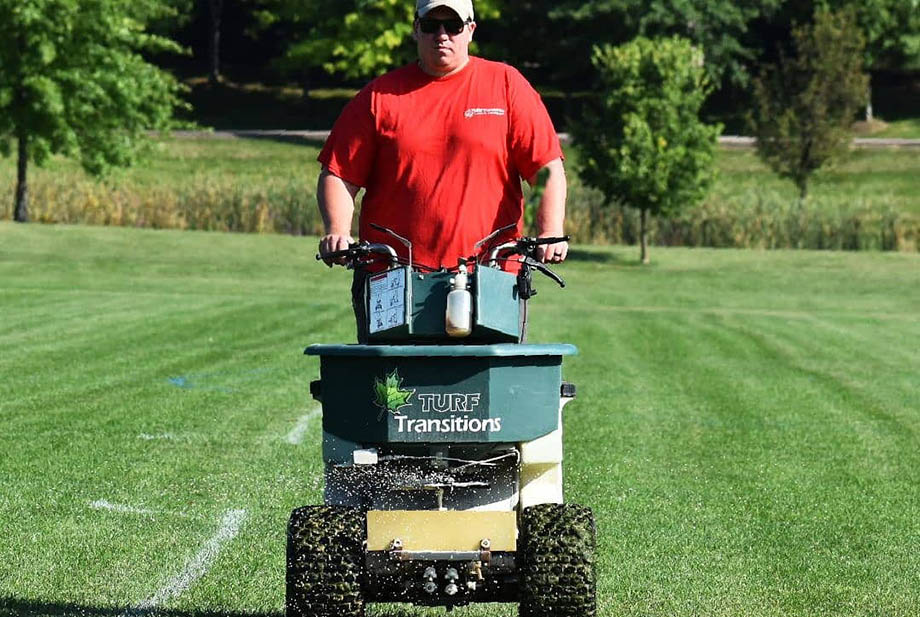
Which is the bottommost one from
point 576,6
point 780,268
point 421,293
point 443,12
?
point 780,268

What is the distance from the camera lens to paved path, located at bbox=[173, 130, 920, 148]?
6888cm

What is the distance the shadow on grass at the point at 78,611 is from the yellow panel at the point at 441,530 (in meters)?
1.40

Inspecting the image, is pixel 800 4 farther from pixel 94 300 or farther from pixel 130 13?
pixel 94 300

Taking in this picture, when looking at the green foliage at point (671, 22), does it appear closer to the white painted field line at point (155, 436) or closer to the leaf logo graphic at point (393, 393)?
the white painted field line at point (155, 436)

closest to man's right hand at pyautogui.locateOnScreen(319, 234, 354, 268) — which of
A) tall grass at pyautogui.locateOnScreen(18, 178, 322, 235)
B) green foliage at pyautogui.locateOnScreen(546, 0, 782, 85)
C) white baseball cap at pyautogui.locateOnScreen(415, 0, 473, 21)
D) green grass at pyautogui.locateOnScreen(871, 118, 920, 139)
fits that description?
white baseball cap at pyautogui.locateOnScreen(415, 0, 473, 21)

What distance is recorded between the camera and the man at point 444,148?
20.9 ft

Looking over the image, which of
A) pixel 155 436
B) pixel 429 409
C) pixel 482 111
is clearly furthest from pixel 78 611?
pixel 155 436

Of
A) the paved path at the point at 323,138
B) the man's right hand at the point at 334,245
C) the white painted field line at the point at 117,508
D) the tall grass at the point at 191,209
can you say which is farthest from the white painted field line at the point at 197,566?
the paved path at the point at 323,138

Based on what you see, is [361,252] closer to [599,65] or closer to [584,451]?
[584,451]

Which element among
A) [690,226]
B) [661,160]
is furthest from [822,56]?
[661,160]

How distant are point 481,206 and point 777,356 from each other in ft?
49.8

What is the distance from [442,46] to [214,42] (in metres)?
79.1

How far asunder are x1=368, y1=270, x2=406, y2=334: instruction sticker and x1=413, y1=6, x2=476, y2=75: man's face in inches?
35.1

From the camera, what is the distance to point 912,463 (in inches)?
482
